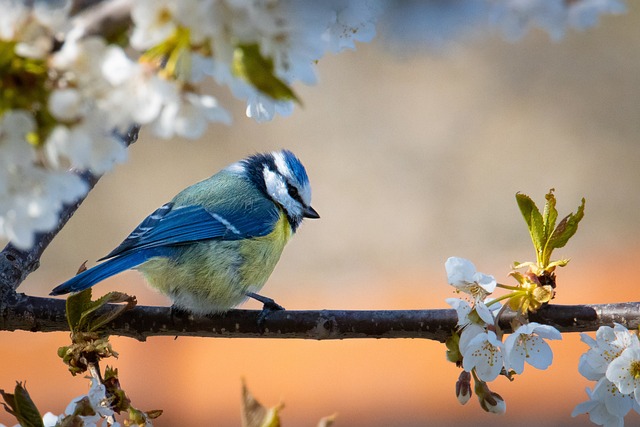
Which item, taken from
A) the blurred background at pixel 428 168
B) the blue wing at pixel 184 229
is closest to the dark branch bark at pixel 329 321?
the blue wing at pixel 184 229

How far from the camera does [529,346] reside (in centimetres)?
101

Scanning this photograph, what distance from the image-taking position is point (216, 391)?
294cm

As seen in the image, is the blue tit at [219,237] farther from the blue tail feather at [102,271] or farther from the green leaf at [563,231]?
the green leaf at [563,231]

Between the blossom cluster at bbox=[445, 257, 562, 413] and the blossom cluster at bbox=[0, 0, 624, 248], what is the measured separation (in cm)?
49

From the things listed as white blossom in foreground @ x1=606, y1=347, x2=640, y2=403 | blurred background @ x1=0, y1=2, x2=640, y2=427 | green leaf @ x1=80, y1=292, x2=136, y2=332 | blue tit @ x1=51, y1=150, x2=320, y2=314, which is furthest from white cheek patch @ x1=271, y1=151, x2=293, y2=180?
blurred background @ x1=0, y1=2, x2=640, y2=427

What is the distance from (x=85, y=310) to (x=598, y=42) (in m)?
4.38

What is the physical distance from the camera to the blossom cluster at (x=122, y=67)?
54 cm

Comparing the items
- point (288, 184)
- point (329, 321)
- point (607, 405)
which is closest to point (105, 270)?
point (329, 321)

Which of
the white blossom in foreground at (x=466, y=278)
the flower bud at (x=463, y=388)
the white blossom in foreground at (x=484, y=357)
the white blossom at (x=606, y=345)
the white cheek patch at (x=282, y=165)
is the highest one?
the white cheek patch at (x=282, y=165)

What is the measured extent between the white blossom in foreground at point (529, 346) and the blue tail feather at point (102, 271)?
0.64 m

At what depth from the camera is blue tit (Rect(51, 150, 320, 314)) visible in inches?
66.5

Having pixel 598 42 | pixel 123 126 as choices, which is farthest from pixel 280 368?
pixel 598 42

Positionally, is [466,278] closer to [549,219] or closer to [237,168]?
[549,219]

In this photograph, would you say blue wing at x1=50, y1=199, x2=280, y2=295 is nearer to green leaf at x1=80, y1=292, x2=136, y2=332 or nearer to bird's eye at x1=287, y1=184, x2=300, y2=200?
bird's eye at x1=287, y1=184, x2=300, y2=200
